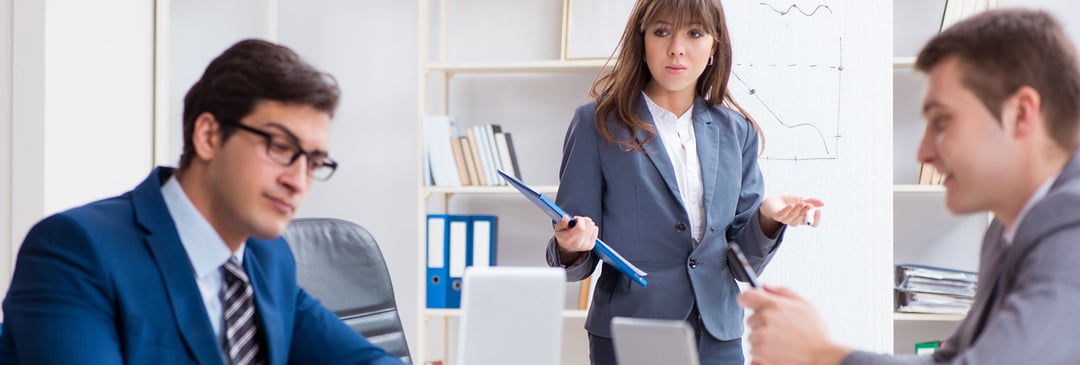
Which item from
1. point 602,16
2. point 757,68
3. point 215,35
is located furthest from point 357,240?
point 215,35

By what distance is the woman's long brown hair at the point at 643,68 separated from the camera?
2049mm

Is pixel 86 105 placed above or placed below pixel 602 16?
below

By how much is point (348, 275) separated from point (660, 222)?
611mm

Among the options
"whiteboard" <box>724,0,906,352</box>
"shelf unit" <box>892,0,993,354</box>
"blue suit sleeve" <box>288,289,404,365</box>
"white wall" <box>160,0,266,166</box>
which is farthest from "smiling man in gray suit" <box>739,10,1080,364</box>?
"white wall" <box>160,0,266,166</box>

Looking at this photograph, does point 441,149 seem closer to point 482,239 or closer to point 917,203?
point 482,239

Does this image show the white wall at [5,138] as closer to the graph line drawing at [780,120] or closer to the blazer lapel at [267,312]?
the blazer lapel at [267,312]

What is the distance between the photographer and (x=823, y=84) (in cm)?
292

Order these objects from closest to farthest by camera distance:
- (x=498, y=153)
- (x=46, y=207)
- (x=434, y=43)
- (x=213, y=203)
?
(x=213, y=203) < (x=46, y=207) < (x=498, y=153) < (x=434, y=43)

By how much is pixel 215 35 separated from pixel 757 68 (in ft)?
6.69

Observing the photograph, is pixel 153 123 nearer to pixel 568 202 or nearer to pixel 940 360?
pixel 568 202

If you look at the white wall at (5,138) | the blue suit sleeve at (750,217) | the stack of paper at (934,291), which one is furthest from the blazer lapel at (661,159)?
the white wall at (5,138)

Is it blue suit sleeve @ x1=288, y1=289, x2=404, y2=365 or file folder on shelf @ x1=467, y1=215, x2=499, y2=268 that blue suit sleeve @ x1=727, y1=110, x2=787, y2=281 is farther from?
file folder on shelf @ x1=467, y1=215, x2=499, y2=268

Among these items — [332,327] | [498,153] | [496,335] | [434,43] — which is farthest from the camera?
[434,43]

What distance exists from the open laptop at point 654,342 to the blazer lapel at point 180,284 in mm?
509
